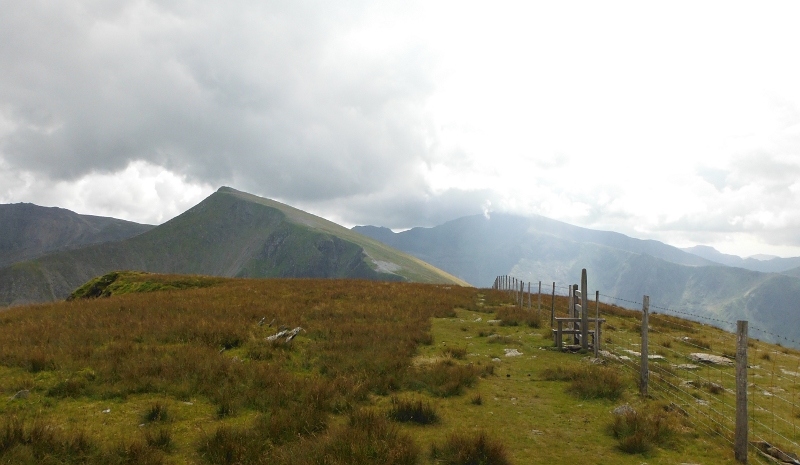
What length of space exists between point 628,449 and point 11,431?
1067cm

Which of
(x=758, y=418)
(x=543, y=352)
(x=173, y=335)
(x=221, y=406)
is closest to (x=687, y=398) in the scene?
(x=758, y=418)

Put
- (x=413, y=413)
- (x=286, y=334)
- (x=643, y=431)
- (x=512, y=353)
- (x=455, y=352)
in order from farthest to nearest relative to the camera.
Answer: (x=512, y=353)
(x=286, y=334)
(x=455, y=352)
(x=413, y=413)
(x=643, y=431)

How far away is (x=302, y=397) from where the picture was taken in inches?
350

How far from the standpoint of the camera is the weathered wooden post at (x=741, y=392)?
23.6 feet

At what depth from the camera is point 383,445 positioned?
255 inches

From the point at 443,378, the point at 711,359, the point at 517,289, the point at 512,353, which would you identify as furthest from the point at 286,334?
the point at 517,289

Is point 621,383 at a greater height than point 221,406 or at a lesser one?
greater

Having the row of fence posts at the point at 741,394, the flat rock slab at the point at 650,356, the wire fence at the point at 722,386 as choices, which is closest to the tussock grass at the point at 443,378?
the wire fence at the point at 722,386

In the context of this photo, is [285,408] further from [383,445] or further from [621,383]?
[621,383]

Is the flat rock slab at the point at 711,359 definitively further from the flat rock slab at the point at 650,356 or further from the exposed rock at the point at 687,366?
the flat rock slab at the point at 650,356

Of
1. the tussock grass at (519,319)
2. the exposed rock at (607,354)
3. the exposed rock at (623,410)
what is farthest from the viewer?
the tussock grass at (519,319)

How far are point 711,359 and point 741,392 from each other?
9.26 metres

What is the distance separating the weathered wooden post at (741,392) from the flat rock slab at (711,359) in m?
8.67

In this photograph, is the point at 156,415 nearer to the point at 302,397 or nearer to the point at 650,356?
the point at 302,397
